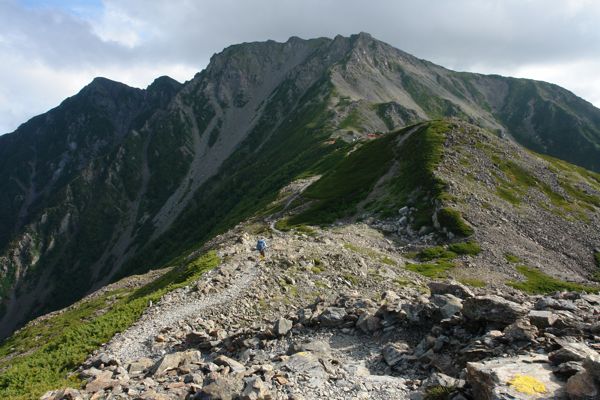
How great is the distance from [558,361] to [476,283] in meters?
35.8

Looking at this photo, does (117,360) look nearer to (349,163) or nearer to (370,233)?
(370,233)

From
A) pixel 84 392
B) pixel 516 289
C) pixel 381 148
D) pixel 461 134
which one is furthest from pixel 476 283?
pixel 381 148

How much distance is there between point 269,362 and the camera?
2052cm

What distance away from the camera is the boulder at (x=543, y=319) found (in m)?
18.0

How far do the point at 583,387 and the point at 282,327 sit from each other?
49.9ft

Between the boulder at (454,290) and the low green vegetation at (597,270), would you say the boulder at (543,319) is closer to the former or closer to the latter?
the boulder at (454,290)

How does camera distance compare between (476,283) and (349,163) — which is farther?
(349,163)

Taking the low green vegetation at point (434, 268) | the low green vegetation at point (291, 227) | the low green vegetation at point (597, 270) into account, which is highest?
the low green vegetation at point (291, 227)

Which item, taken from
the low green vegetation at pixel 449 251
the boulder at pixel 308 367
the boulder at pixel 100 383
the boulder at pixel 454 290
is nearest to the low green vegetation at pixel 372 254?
the low green vegetation at pixel 449 251

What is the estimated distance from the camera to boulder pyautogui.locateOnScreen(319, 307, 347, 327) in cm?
2464

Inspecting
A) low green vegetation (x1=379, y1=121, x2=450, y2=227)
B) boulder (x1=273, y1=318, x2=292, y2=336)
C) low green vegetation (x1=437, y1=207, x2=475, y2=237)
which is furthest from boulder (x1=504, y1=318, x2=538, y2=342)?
low green vegetation (x1=379, y1=121, x2=450, y2=227)

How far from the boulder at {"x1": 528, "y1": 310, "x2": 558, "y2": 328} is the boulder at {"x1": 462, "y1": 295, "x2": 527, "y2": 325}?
24.3 inches

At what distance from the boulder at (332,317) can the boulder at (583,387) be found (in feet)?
43.5

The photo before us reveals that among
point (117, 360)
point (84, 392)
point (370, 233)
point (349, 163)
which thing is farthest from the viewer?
point (349, 163)
